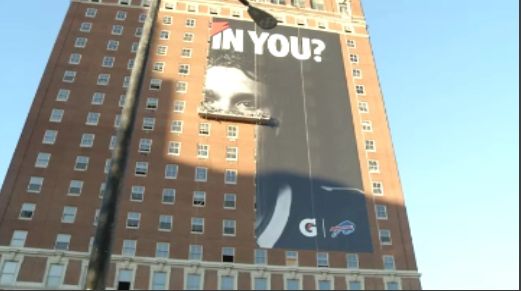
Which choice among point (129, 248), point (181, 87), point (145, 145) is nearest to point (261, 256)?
point (129, 248)

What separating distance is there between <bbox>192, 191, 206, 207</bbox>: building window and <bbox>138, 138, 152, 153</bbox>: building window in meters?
9.38

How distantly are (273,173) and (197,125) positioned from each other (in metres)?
13.0

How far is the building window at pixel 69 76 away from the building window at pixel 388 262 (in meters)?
50.3

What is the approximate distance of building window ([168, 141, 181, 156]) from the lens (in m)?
70.1

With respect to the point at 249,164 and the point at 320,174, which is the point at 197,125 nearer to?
the point at 249,164

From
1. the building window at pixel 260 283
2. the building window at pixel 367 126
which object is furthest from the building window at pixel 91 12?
the building window at pixel 260 283

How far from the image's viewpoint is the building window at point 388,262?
2539 inches

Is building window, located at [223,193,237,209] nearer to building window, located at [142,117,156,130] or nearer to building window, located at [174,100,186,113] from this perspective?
building window, located at [142,117,156,130]

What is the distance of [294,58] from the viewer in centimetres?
8225

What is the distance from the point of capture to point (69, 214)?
63.0 meters

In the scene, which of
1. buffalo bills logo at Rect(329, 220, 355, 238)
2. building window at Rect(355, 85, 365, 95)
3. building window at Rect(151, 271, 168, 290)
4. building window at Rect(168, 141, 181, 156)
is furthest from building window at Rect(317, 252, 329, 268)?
building window at Rect(355, 85, 365, 95)

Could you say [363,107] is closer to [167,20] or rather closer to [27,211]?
[167,20]

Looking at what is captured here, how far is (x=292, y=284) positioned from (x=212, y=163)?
1900 centimetres

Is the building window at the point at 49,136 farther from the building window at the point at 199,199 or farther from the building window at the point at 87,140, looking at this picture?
the building window at the point at 199,199
